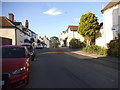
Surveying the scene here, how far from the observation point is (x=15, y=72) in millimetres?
4246

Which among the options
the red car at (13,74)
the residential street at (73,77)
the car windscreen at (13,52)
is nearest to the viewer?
the red car at (13,74)

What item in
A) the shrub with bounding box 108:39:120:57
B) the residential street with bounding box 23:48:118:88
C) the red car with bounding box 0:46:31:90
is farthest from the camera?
the shrub with bounding box 108:39:120:57

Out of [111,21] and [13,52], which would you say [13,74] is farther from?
[111,21]

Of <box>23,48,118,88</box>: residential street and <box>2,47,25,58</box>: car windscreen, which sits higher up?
<box>2,47,25,58</box>: car windscreen

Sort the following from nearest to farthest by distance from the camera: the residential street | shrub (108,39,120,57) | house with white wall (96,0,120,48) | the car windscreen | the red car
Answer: the red car < the residential street < the car windscreen < shrub (108,39,120,57) < house with white wall (96,0,120,48)

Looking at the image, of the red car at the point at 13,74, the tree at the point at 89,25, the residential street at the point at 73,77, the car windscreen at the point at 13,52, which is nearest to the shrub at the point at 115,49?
the residential street at the point at 73,77

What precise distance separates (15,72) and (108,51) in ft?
44.3

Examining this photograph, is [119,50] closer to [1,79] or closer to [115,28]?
[115,28]

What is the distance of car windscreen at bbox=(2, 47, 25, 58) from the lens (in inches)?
224

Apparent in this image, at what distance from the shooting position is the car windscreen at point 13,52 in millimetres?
5684

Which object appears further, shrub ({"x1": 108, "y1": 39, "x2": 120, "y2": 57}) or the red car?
shrub ({"x1": 108, "y1": 39, "x2": 120, "y2": 57})

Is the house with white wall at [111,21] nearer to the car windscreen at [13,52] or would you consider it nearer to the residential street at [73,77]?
the residential street at [73,77]

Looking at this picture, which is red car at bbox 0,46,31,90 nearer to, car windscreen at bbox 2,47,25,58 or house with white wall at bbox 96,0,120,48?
car windscreen at bbox 2,47,25,58

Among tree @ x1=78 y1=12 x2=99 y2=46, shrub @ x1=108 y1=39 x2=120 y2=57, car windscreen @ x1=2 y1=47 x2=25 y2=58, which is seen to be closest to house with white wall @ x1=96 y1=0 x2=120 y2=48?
tree @ x1=78 y1=12 x2=99 y2=46
